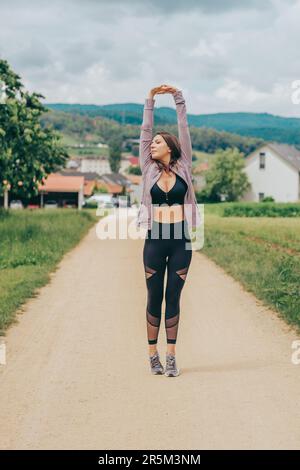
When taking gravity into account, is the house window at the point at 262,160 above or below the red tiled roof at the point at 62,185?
above

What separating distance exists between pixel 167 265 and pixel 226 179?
7873cm

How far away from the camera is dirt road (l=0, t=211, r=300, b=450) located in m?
5.50

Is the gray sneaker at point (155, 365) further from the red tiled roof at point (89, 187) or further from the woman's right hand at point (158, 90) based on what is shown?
the red tiled roof at point (89, 187)

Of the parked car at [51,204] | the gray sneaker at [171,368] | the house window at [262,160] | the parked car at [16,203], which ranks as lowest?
the parked car at [51,204]

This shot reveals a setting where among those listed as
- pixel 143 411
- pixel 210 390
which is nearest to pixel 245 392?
pixel 210 390

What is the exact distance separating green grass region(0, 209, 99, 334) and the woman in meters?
3.08

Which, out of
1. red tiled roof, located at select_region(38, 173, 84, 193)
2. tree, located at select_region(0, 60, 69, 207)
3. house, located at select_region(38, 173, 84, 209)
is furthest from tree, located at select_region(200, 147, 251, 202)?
tree, located at select_region(0, 60, 69, 207)

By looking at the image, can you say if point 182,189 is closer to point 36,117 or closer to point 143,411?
point 143,411

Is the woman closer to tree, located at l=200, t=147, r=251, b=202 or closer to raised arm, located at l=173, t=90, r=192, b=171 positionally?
raised arm, located at l=173, t=90, r=192, b=171

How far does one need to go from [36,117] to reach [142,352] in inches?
883

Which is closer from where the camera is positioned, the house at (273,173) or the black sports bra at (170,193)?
the black sports bra at (170,193)

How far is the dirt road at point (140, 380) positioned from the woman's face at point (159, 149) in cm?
183

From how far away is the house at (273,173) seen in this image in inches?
A: 3201

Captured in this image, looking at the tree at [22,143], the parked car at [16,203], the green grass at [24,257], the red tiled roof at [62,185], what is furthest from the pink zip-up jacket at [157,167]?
the red tiled roof at [62,185]
